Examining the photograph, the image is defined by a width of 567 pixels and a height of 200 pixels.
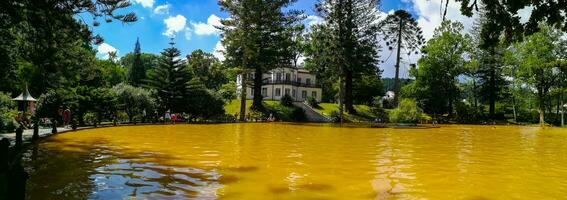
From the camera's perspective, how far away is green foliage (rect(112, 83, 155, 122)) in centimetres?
3525

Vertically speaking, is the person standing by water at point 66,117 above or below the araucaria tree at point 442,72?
below

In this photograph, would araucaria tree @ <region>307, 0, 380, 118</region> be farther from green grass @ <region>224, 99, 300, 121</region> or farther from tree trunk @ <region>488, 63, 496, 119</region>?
tree trunk @ <region>488, 63, 496, 119</region>

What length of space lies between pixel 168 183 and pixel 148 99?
91.8ft

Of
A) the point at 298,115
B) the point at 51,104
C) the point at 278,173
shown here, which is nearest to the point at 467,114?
the point at 298,115

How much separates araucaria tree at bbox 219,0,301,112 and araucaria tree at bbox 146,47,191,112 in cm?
520

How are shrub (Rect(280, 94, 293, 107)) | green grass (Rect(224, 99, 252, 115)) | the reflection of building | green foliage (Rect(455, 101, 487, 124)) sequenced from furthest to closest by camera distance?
the reflection of building, green foliage (Rect(455, 101, 487, 124)), shrub (Rect(280, 94, 293, 107)), green grass (Rect(224, 99, 252, 115))

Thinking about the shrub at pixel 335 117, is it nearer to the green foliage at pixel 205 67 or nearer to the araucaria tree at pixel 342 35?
the araucaria tree at pixel 342 35

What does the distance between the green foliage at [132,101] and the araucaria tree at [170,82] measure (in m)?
4.37

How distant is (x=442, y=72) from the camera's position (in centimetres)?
6538

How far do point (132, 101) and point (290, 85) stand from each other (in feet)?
140

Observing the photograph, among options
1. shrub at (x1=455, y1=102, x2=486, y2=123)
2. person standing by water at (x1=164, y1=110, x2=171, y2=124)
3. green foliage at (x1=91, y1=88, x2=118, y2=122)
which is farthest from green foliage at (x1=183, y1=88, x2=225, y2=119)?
shrub at (x1=455, y1=102, x2=486, y2=123)

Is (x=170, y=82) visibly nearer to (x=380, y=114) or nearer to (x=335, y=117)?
(x=335, y=117)

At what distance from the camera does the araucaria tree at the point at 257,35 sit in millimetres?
43562

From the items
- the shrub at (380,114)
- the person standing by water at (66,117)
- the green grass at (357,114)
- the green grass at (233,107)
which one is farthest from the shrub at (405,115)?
the person standing by water at (66,117)
